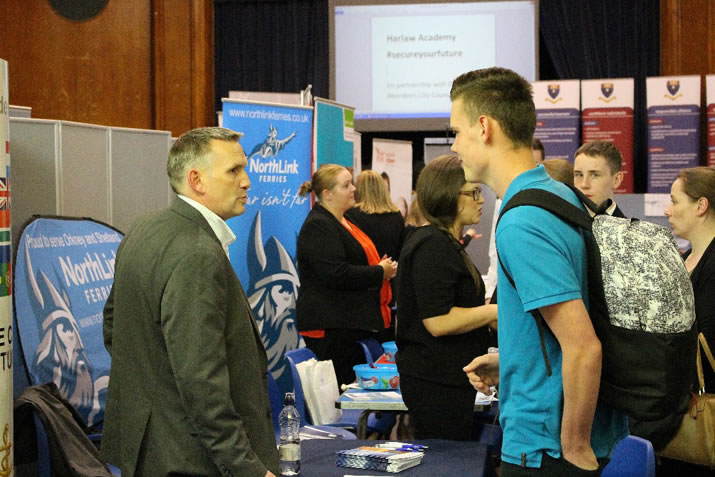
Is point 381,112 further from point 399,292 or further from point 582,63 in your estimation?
point 399,292

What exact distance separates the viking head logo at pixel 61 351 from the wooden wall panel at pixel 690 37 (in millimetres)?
6995

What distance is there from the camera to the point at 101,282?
4.21 m

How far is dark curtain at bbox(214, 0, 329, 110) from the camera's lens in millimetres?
10430

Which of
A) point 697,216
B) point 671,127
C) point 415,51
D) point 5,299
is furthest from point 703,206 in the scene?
point 415,51

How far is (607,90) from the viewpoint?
7.41 m

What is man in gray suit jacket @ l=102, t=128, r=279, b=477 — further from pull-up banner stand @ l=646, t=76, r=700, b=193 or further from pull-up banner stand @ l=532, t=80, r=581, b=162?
pull-up banner stand @ l=646, t=76, r=700, b=193

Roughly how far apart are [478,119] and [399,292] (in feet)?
4.07

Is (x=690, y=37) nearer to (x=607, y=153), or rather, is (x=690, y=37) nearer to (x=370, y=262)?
(x=370, y=262)

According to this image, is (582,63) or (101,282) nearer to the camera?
(101,282)

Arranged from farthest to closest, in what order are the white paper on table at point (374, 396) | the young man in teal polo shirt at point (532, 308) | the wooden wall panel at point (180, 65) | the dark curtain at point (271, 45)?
the dark curtain at point (271, 45), the wooden wall panel at point (180, 65), the white paper on table at point (374, 396), the young man in teal polo shirt at point (532, 308)

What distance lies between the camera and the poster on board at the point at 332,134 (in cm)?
555

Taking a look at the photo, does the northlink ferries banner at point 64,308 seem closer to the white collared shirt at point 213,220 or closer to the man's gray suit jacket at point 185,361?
the man's gray suit jacket at point 185,361

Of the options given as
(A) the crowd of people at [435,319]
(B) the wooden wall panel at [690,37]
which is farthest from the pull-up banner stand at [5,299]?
(B) the wooden wall panel at [690,37]

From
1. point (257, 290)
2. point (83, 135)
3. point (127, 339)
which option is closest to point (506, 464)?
point (127, 339)
